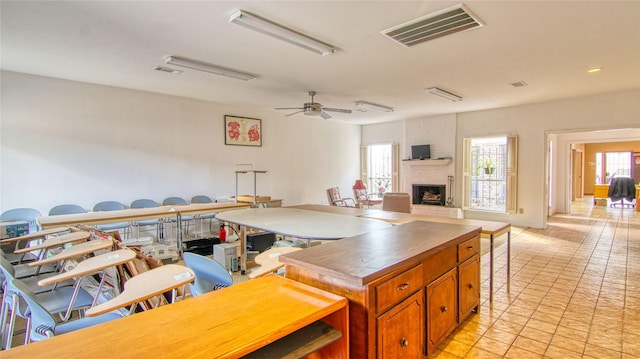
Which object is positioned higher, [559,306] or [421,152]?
[421,152]

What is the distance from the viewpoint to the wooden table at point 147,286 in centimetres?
135

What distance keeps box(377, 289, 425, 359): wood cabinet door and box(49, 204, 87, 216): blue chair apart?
17.0 ft

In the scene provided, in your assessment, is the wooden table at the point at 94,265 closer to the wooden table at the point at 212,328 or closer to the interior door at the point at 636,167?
the wooden table at the point at 212,328

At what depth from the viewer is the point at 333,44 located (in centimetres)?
341

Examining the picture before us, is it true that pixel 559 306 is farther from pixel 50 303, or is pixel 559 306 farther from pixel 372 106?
pixel 372 106

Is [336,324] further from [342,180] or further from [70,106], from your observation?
[342,180]

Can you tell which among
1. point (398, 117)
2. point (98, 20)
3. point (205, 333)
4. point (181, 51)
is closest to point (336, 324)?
point (205, 333)

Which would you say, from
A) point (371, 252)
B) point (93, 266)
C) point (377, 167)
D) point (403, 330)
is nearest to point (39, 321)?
point (93, 266)

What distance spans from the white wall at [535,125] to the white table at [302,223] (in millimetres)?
5325

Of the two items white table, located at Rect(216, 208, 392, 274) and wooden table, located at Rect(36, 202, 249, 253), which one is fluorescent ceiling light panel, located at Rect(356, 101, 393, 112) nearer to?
white table, located at Rect(216, 208, 392, 274)

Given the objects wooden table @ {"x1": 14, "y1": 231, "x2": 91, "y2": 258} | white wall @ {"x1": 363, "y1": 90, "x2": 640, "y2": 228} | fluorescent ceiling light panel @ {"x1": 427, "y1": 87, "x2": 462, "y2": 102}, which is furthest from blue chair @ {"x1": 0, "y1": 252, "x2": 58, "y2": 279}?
white wall @ {"x1": 363, "y1": 90, "x2": 640, "y2": 228}

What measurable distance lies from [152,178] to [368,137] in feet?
20.3

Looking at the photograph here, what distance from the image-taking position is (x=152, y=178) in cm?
567

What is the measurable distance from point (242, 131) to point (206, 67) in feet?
9.45
